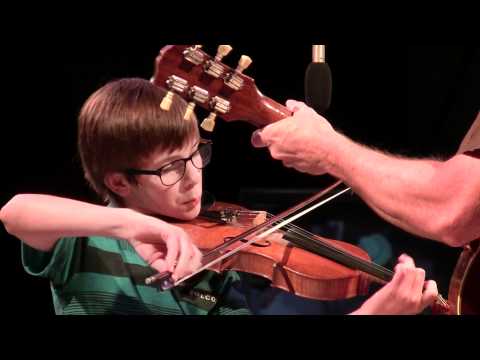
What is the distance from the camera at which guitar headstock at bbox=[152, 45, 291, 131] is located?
1506mm

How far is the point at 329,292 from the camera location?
160 cm

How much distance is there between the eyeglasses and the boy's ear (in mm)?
26

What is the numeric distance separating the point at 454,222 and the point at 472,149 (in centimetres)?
17

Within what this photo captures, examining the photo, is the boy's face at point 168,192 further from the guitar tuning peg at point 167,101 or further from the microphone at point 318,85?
the microphone at point 318,85

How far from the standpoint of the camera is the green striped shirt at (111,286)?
1629mm

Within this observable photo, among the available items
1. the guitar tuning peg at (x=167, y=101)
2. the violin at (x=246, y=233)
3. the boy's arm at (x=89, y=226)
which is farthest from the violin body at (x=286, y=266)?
the guitar tuning peg at (x=167, y=101)

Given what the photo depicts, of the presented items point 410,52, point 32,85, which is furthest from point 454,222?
point 32,85

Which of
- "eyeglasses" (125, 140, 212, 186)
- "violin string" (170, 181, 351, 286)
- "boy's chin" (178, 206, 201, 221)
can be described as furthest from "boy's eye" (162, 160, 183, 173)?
"violin string" (170, 181, 351, 286)

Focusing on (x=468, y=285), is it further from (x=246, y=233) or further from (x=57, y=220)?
(x=57, y=220)

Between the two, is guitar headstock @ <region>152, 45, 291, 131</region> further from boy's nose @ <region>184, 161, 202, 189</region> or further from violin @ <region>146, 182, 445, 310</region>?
violin @ <region>146, 182, 445, 310</region>

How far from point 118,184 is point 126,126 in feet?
0.51

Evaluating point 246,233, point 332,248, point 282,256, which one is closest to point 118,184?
point 246,233
